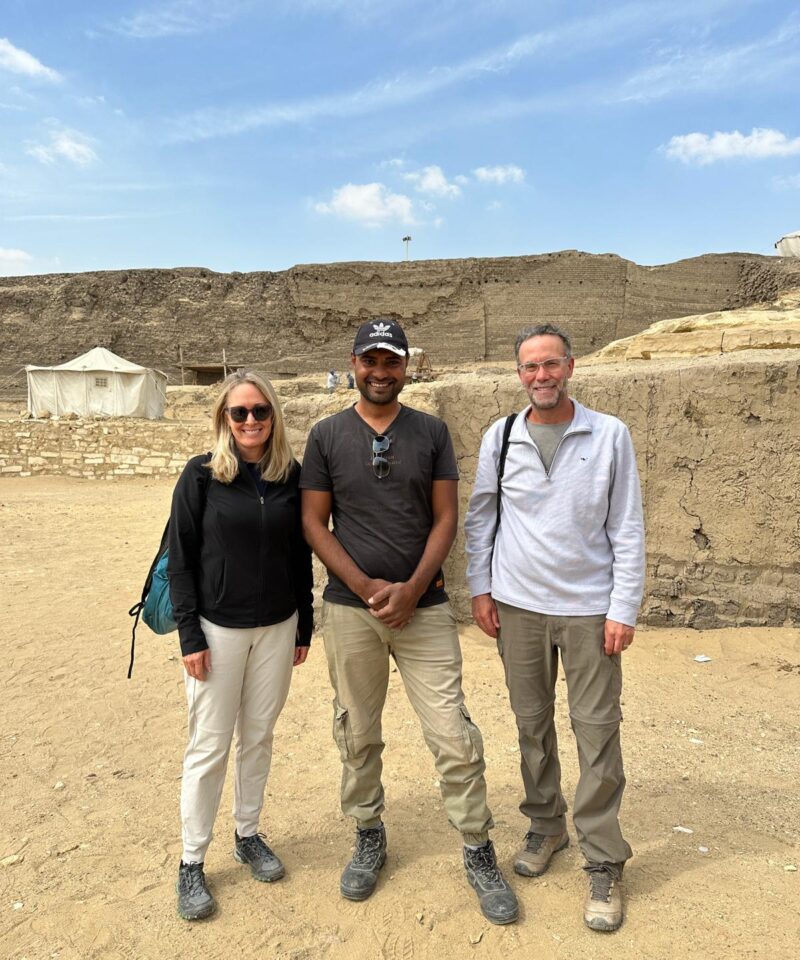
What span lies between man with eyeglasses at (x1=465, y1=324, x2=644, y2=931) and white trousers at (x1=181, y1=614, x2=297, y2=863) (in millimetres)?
729

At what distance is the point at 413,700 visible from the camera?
212cm

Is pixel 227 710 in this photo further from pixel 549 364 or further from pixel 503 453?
pixel 549 364

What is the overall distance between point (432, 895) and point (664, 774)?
1.22 m

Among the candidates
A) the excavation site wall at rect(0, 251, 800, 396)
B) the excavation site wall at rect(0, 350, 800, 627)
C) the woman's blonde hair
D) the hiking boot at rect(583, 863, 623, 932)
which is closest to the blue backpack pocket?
the woman's blonde hair

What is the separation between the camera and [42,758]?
9.96 feet

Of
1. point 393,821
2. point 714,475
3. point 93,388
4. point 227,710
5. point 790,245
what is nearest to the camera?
point 227,710

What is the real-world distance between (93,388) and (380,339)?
711 inches

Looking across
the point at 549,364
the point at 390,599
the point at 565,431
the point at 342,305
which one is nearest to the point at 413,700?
the point at 390,599

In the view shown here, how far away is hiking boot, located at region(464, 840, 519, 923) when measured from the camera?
1.96 metres

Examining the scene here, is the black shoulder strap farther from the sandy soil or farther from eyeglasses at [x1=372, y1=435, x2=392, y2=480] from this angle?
the sandy soil

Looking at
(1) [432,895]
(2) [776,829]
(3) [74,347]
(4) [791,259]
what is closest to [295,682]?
(1) [432,895]

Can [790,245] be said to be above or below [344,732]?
above

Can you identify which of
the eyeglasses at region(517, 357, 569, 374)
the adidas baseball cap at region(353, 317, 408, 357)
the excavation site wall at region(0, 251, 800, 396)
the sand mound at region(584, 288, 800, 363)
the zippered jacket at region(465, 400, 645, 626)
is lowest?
the zippered jacket at region(465, 400, 645, 626)

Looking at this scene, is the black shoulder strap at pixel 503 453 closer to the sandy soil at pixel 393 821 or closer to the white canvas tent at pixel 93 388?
the sandy soil at pixel 393 821
